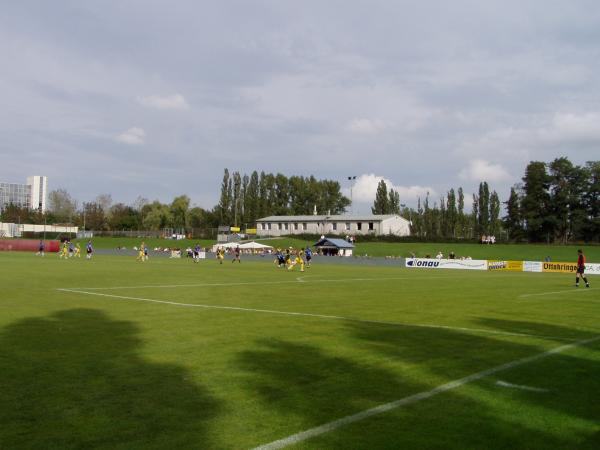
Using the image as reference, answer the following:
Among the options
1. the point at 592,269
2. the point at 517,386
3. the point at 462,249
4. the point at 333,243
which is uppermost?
the point at 333,243

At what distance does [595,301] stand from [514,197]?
3647 inches

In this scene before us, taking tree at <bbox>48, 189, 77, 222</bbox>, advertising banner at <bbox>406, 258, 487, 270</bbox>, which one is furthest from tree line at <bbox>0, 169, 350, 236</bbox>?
advertising banner at <bbox>406, 258, 487, 270</bbox>

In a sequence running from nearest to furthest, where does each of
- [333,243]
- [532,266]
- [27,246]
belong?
[532,266], [333,243], [27,246]

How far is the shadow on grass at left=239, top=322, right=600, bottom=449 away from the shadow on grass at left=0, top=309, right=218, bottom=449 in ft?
3.53

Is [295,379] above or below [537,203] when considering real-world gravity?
below

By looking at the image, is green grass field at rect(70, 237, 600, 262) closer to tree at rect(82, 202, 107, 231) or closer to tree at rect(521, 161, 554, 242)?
tree at rect(521, 161, 554, 242)

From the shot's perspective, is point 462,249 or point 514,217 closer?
point 462,249

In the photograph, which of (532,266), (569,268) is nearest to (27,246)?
(532,266)

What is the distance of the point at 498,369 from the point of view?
352 inches

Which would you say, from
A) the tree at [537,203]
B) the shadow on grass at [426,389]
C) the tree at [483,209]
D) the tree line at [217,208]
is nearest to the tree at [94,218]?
the tree line at [217,208]

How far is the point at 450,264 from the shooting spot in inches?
2442

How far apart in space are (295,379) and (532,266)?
55.9 m

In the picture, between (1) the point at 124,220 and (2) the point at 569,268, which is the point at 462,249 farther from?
(1) the point at 124,220

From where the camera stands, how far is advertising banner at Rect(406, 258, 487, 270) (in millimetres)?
60159
